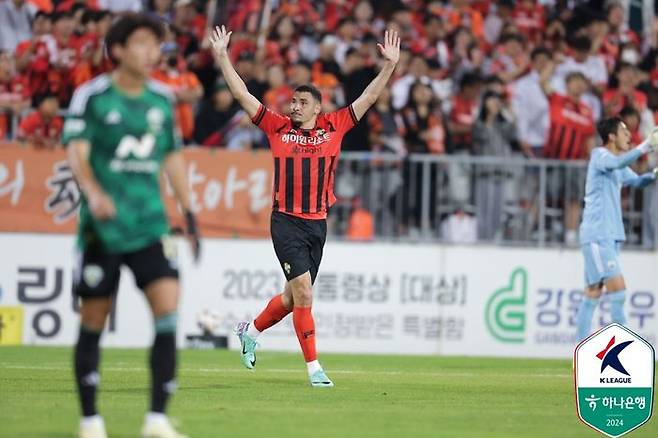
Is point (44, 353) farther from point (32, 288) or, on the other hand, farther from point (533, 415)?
point (533, 415)

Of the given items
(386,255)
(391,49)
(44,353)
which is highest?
(391,49)

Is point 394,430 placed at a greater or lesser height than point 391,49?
lesser

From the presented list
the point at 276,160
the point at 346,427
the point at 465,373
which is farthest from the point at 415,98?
the point at 346,427

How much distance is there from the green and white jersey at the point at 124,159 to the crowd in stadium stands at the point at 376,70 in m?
12.1

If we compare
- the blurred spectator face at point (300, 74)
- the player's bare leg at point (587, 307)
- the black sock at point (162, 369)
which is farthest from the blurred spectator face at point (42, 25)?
the black sock at point (162, 369)

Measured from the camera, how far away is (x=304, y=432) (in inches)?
410

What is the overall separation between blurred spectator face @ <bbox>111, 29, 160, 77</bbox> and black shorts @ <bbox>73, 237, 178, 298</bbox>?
1126 millimetres

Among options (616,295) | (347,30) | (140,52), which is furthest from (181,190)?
(347,30)

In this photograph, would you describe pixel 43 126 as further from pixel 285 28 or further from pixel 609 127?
pixel 609 127

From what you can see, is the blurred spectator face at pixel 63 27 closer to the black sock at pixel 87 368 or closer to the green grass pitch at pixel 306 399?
the green grass pitch at pixel 306 399

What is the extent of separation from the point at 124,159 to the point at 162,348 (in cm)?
125

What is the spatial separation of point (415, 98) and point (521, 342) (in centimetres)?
411

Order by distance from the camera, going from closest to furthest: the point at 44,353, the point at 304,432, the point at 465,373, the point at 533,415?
the point at 304,432 < the point at 533,415 < the point at 465,373 < the point at 44,353

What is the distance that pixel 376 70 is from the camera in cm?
2345
